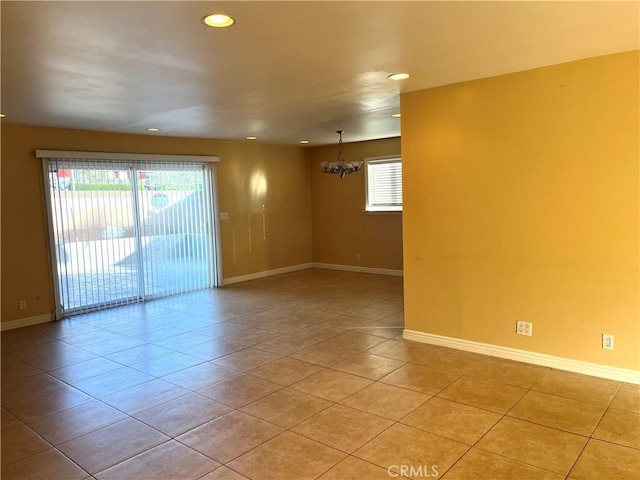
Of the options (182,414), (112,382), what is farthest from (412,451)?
(112,382)

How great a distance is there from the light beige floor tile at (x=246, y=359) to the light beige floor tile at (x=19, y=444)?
1481 mm

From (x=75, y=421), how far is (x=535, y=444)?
292 centimetres

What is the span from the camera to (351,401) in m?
3.21

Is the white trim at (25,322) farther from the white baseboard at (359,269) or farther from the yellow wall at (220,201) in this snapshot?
the white baseboard at (359,269)

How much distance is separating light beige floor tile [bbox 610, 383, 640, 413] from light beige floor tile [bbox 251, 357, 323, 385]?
216 cm

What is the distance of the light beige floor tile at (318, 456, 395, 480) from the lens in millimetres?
2330

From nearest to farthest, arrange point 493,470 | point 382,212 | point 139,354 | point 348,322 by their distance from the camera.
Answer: point 493,470, point 139,354, point 348,322, point 382,212

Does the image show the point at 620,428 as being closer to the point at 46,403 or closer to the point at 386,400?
the point at 386,400

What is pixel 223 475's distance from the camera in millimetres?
2389

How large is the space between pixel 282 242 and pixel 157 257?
2.56 metres

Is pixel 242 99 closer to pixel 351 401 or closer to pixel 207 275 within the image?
pixel 351 401

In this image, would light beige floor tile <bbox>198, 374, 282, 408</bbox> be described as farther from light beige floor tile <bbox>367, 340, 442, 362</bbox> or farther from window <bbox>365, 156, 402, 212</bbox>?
window <bbox>365, 156, 402, 212</bbox>

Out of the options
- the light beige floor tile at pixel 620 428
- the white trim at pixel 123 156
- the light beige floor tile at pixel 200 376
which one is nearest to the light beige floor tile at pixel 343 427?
the light beige floor tile at pixel 200 376

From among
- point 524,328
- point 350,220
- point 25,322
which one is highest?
point 350,220
